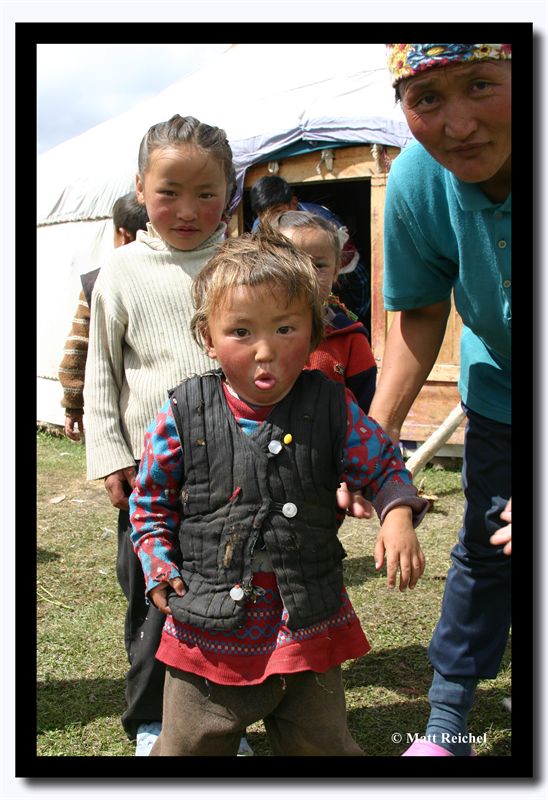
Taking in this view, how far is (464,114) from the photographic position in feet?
6.44

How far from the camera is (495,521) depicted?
8.14 ft

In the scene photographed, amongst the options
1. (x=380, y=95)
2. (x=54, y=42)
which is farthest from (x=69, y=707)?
(x=380, y=95)

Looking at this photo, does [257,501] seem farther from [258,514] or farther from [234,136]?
[234,136]

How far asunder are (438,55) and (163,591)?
127 centimetres

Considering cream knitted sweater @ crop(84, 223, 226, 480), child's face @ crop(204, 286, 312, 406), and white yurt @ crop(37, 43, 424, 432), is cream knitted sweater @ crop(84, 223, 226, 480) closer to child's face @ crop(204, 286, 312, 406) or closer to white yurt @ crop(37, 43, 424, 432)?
child's face @ crop(204, 286, 312, 406)

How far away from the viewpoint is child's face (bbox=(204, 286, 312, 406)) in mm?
1887

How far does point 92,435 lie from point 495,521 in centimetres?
111

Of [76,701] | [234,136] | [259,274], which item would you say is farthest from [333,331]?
[234,136]

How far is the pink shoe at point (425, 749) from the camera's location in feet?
8.04

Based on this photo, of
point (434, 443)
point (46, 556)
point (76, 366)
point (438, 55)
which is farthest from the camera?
point (434, 443)

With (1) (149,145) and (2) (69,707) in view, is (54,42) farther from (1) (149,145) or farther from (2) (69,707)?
(2) (69,707)

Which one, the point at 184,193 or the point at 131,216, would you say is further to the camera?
the point at 131,216

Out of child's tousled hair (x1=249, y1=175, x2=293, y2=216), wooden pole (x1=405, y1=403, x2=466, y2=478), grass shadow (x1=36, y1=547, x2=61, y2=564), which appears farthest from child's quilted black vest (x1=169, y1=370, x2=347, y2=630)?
wooden pole (x1=405, y1=403, x2=466, y2=478)

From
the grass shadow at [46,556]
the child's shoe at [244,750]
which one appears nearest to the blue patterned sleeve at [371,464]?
the child's shoe at [244,750]
